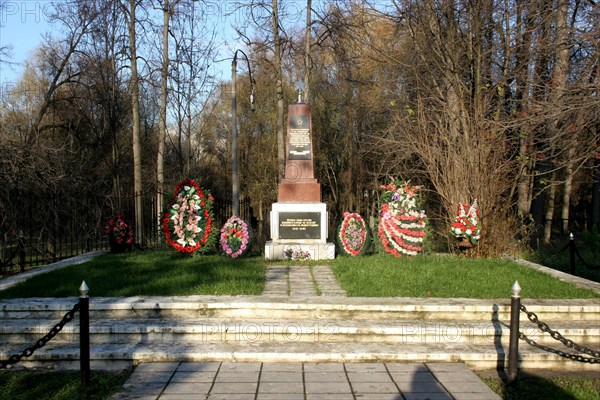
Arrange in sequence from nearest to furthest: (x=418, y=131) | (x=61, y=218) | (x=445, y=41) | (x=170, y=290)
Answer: (x=170, y=290) → (x=61, y=218) → (x=418, y=131) → (x=445, y=41)

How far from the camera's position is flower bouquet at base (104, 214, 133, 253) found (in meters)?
13.5

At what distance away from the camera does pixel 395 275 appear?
9.84 m

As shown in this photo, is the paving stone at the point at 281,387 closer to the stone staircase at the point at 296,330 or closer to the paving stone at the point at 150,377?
the stone staircase at the point at 296,330

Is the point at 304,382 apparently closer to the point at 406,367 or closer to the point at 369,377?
the point at 369,377

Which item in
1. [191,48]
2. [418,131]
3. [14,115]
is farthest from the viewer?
[14,115]

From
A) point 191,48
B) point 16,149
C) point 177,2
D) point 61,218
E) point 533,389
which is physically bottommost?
point 533,389

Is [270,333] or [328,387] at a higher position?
[270,333]

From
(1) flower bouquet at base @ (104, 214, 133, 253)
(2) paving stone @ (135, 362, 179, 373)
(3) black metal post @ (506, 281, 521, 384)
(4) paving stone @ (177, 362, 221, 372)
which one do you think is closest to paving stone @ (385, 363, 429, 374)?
(3) black metal post @ (506, 281, 521, 384)

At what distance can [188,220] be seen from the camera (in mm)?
12102

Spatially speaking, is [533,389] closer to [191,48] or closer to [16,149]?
[16,149]

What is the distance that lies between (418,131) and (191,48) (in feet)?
38.2

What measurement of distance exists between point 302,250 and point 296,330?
5346 mm

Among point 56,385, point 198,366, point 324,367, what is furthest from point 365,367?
→ point 56,385

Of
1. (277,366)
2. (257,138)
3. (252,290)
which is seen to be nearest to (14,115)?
(257,138)
